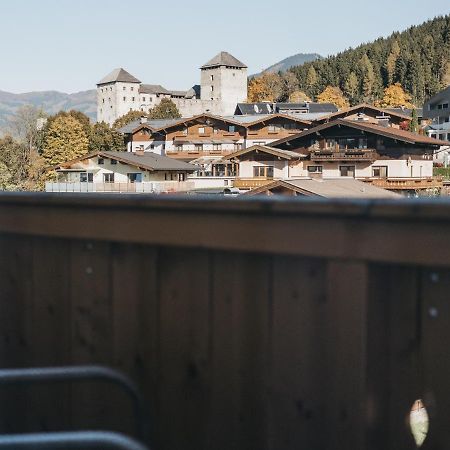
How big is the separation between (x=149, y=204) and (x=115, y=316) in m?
0.35

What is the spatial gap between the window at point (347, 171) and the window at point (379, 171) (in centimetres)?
94

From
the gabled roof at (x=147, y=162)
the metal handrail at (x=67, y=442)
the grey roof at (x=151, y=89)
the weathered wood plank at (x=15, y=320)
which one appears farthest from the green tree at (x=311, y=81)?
the metal handrail at (x=67, y=442)

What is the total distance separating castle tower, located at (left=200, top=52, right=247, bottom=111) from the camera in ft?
273

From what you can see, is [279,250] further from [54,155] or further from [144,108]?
[144,108]

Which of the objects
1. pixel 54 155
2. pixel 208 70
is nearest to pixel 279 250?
pixel 54 155

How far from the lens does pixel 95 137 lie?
5109cm

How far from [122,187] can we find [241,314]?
2941 cm

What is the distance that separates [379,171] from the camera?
29.2 meters

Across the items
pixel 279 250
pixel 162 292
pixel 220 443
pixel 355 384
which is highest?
pixel 279 250

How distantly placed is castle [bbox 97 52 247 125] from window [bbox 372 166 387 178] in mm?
50914

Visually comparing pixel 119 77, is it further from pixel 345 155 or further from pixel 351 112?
pixel 345 155

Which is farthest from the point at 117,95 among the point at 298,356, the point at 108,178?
the point at 298,356

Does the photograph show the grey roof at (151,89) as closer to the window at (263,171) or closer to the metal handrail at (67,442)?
the window at (263,171)

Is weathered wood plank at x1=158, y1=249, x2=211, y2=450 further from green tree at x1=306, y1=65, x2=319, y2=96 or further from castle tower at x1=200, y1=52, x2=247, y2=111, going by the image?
green tree at x1=306, y1=65, x2=319, y2=96
